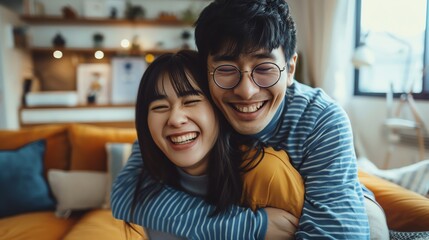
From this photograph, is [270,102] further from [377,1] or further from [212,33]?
[377,1]

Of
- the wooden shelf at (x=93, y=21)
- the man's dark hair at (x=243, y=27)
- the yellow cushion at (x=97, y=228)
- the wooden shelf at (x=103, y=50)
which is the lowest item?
the yellow cushion at (x=97, y=228)

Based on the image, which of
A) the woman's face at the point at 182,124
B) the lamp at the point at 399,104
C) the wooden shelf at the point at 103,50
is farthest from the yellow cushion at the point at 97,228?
the wooden shelf at the point at 103,50

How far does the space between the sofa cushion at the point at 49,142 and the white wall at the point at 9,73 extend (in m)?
1.50

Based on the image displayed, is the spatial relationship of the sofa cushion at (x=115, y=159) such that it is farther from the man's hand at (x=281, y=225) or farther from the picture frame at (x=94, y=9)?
the picture frame at (x=94, y=9)

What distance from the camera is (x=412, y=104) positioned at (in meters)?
2.13

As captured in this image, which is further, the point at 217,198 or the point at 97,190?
the point at 97,190

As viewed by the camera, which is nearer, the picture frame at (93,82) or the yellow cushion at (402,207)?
the yellow cushion at (402,207)

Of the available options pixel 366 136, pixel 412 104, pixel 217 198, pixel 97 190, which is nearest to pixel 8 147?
pixel 97 190

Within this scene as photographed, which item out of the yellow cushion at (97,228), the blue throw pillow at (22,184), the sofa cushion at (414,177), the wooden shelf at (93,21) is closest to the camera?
the sofa cushion at (414,177)

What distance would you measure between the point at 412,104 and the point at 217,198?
1.93m

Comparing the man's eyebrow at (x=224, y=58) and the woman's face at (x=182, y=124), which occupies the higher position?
the man's eyebrow at (x=224, y=58)

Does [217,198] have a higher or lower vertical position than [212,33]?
lower

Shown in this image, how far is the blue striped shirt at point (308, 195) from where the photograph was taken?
708 millimetres

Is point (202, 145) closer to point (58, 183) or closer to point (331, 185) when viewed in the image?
point (331, 185)
